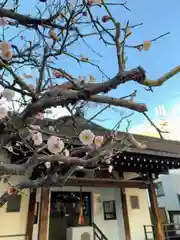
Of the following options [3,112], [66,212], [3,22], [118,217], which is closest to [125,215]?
[118,217]

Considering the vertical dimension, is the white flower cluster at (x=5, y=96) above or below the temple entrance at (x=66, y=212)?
above

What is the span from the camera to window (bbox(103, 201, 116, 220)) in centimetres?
580

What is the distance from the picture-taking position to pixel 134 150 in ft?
14.9

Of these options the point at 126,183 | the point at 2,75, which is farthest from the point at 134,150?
the point at 2,75

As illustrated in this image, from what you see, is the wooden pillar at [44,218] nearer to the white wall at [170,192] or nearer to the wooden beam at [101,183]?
the wooden beam at [101,183]

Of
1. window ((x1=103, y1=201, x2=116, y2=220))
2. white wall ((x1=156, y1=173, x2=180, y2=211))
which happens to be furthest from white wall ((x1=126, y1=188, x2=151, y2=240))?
white wall ((x1=156, y1=173, x2=180, y2=211))

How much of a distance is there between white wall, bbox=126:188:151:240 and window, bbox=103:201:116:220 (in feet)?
1.37

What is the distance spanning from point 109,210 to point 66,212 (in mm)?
1166

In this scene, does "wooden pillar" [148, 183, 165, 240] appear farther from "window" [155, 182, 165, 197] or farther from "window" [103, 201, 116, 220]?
"window" [155, 182, 165, 197]

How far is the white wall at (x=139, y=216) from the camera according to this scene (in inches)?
225

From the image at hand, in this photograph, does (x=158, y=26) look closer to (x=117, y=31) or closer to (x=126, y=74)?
(x=117, y=31)

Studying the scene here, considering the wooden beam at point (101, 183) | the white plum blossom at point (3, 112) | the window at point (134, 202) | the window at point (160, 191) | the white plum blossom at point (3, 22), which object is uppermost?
the white plum blossom at point (3, 22)

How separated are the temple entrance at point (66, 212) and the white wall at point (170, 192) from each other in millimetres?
5602

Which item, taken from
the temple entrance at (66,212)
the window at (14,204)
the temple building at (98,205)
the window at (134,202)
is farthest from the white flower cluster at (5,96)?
the window at (134,202)
